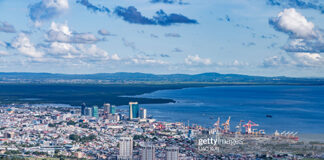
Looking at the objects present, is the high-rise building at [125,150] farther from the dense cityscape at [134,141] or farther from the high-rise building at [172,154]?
the high-rise building at [172,154]

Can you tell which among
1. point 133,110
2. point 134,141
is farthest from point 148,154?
point 133,110

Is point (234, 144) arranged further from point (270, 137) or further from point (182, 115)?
point (182, 115)

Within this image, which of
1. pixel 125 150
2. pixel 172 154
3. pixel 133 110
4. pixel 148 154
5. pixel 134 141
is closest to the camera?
pixel 172 154

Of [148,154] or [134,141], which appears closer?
[148,154]

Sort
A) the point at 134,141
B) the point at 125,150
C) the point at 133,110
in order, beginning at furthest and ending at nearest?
the point at 133,110
the point at 134,141
the point at 125,150

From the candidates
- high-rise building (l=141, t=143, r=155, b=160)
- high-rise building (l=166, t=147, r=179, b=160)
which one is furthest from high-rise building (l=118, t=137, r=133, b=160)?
high-rise building (l=166, t=147, r=179, b=160)

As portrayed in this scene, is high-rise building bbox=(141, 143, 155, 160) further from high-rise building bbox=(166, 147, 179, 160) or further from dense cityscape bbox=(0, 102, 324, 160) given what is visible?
high-rise building bbox=(166, 147, 179, 160)

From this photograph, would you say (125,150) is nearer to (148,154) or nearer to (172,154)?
(148,154)

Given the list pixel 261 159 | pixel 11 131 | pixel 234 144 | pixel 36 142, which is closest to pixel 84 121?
pixel 11 131
